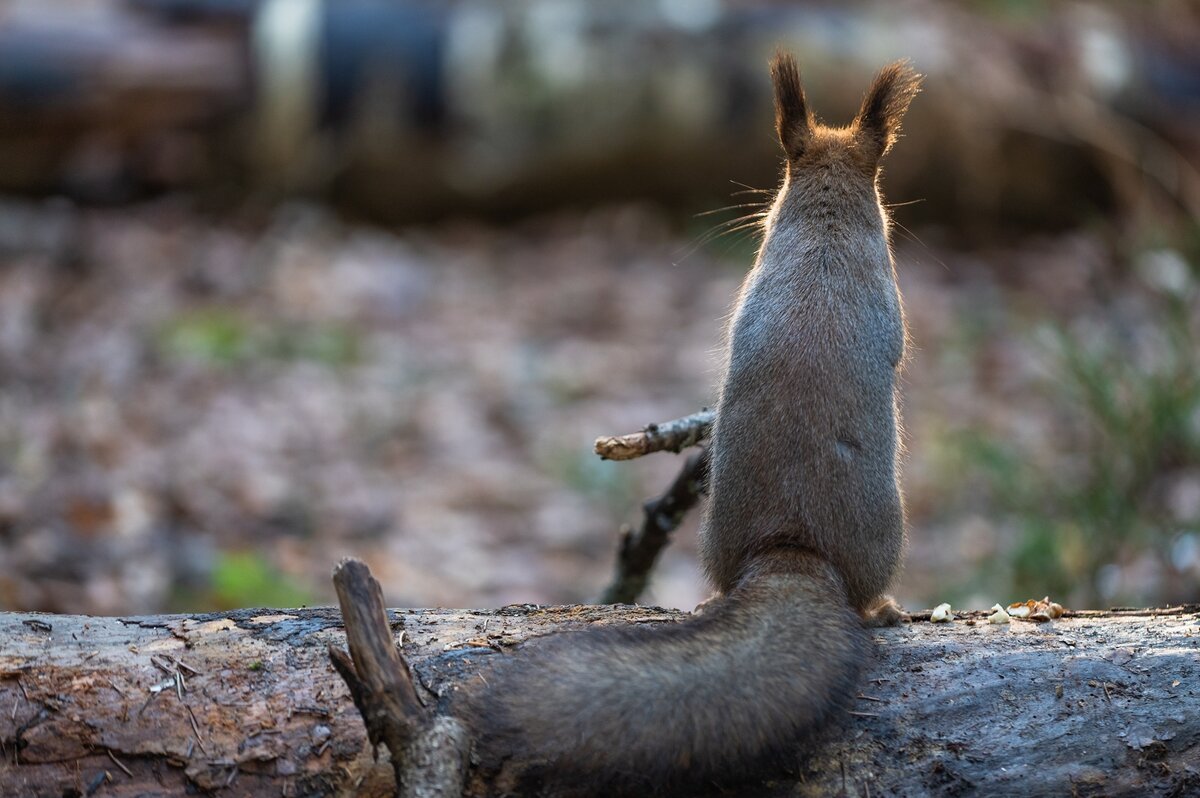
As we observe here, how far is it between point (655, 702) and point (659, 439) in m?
0.92

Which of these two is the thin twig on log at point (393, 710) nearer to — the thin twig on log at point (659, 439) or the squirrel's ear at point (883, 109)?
the thin twig on log at point (659, 439)

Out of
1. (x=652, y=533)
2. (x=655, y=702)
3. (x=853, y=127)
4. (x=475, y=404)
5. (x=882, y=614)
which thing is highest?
(x=475, y=404)

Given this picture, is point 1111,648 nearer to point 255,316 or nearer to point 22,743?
point 22,743

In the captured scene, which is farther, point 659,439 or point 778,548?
point 659,439

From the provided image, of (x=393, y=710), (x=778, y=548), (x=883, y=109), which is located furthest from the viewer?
(x=883, y=109)

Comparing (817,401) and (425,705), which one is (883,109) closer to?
(817,401)

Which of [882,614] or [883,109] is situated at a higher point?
[883,109]

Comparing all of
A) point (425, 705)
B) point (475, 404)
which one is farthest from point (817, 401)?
point (475, 404)

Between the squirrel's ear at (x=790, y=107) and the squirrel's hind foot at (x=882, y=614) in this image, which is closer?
the squirrel's hind foot at (x=882, y=614)

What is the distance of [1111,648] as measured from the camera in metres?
2.36

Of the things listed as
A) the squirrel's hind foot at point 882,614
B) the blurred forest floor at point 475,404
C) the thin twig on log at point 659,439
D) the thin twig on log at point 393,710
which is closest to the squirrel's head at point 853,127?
the thin twig on log at point 659,439

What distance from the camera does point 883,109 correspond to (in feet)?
9.89

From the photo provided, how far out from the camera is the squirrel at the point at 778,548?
1946mm

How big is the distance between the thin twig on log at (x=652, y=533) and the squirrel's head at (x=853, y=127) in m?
0.83
